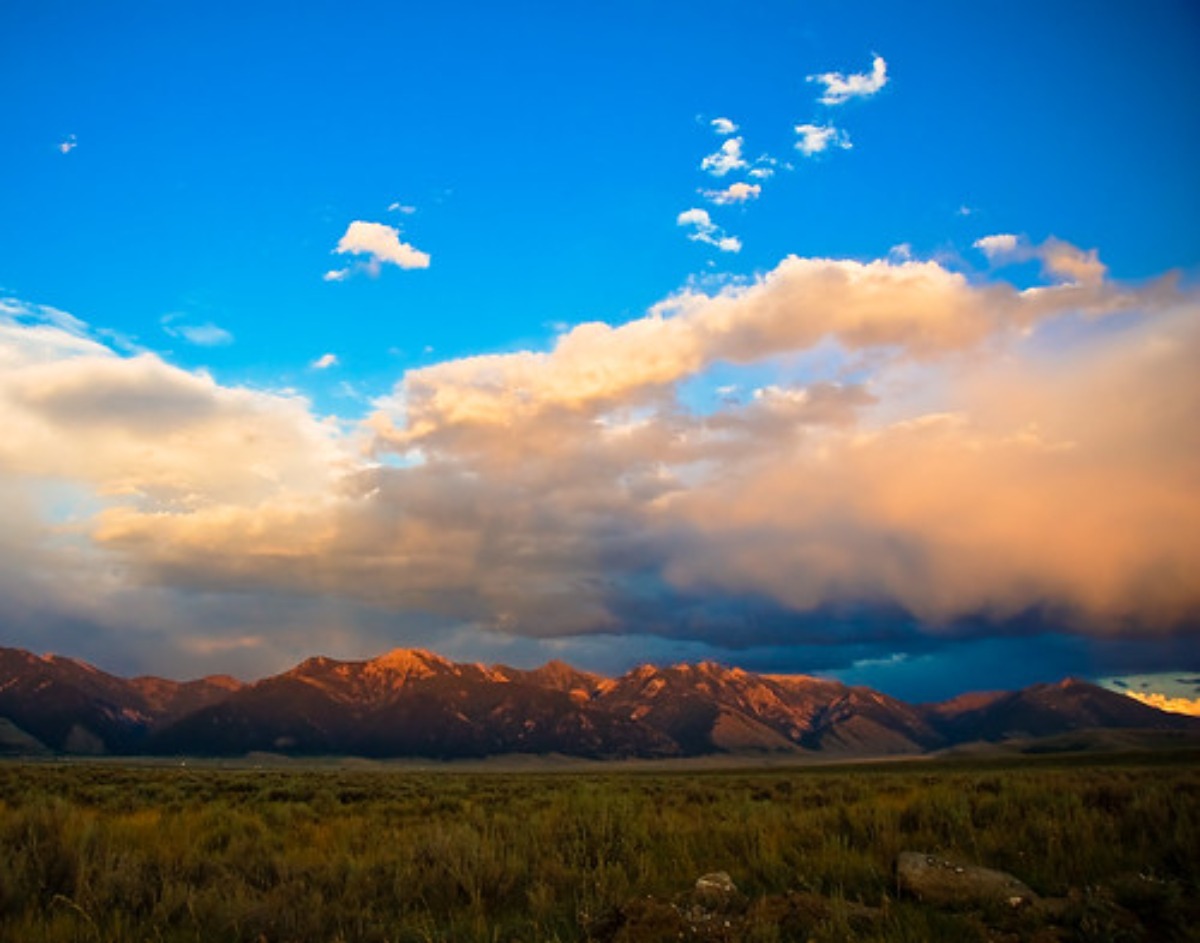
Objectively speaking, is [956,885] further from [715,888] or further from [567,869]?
[567,869]

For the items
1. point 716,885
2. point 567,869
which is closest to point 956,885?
point 716,885

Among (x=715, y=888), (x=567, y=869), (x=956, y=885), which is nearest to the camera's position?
(x=956, y=885)

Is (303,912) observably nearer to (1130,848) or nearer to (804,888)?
(804,888)

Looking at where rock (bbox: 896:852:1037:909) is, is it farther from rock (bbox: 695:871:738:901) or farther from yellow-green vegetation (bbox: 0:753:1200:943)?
rock (bbox: 695:871:738:901)

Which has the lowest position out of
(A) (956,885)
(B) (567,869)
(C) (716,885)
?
(B) (567,869)

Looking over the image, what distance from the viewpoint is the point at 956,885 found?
24.1 ft

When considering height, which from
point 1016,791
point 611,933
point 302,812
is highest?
point 611,933

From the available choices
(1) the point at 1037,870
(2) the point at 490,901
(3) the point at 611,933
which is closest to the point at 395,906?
(2) the point at 490,901

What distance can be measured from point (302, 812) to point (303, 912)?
1514 centimetres

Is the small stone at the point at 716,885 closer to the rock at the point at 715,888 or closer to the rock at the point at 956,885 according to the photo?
the rock at the point at 715,888

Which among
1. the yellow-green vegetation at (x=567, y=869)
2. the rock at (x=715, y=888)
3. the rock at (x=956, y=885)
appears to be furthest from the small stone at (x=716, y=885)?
the rock at (x=956, y=885)

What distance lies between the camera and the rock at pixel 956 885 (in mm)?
7094

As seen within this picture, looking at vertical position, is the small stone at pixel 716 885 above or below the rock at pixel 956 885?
below

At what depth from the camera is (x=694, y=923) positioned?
6.63 metres
